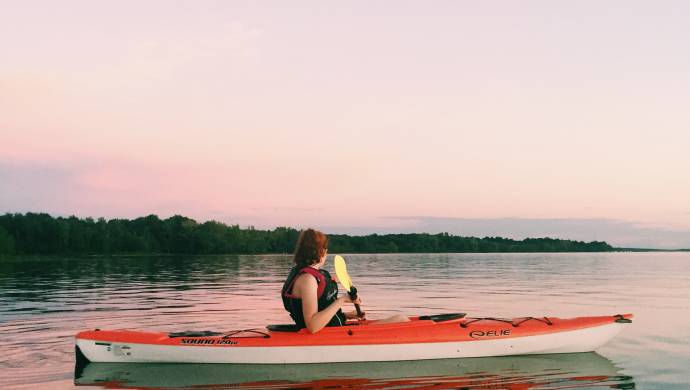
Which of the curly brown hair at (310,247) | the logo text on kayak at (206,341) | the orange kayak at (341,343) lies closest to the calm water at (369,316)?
the orange kayak at (341,343)

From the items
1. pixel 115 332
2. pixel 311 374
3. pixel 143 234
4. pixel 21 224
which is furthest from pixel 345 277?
pixel 143 234

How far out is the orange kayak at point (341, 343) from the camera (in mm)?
8977

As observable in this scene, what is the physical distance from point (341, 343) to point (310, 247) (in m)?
1.63

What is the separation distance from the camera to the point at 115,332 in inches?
371

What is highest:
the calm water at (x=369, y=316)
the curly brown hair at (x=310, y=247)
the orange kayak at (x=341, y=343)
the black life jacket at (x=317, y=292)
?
the curly brown hair at (x=310, y=247)

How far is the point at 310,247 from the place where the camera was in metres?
8.27

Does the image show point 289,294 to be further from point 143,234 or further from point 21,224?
point 143,234

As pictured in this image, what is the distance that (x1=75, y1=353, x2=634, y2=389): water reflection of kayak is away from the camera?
8188 millimetres

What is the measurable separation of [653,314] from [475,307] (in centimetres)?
457

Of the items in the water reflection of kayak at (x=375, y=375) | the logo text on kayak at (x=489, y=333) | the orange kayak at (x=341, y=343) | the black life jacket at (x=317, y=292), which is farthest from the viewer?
the logo text on kayak at (x=489, y=333)

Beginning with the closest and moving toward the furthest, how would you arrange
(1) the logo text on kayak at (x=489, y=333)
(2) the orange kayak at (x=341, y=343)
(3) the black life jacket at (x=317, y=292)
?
1. (3) the black life jacket at (x=317, y=292)
2. (2) the orange kayak at (x=341, y=343)
3. (1) the logo text on kayak at (x=489, y=333)

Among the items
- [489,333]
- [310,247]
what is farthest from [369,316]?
[310,247]

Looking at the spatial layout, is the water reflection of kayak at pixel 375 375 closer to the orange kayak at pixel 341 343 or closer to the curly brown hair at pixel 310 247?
the orange kayak at pixel 341 343

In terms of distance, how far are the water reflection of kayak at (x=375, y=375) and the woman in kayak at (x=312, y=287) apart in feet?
2.51
